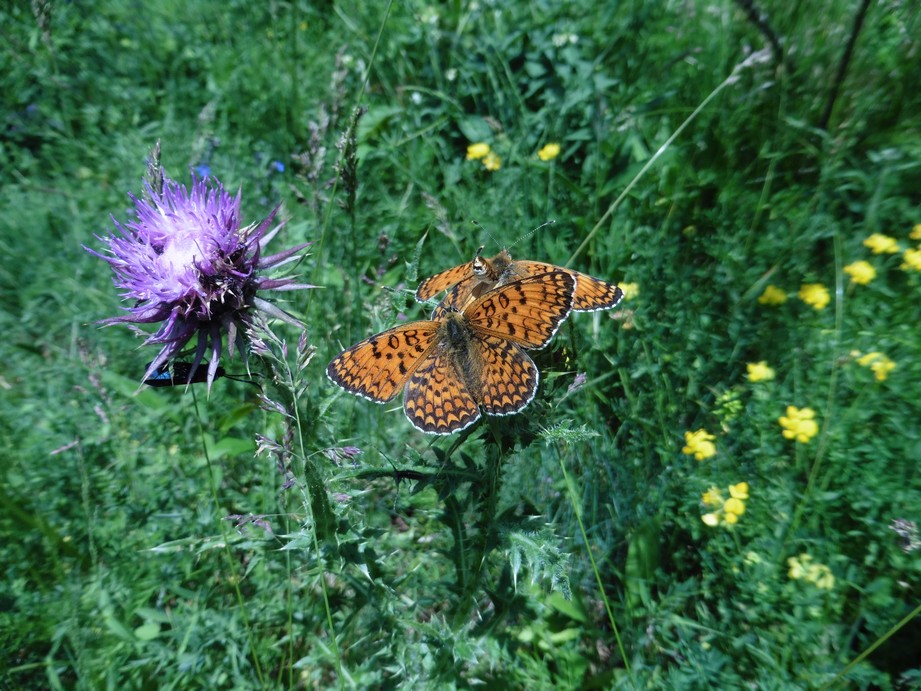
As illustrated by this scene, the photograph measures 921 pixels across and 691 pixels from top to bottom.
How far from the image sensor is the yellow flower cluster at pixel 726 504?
9.53ft

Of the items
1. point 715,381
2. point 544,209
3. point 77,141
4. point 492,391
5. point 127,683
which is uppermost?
point 77,141

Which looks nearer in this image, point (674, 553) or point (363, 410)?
point (674, 553)

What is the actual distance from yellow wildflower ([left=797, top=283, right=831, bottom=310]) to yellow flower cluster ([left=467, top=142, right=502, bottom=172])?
1.95 metres

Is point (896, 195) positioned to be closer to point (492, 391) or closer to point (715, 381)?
point (715, 381)

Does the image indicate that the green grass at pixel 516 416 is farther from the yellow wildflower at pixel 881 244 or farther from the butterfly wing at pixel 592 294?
the butterfly wing at pixel 592 294

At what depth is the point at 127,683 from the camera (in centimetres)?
295

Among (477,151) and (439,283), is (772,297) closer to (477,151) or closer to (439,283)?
(439,283)

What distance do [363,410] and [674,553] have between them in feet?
5.55

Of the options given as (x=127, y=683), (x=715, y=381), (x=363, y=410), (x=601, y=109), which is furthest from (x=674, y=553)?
(x=601, y=109)

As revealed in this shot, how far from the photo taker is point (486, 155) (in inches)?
178

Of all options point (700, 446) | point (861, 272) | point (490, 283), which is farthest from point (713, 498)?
point (861, 272)

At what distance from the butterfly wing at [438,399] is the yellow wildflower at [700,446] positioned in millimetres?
1274

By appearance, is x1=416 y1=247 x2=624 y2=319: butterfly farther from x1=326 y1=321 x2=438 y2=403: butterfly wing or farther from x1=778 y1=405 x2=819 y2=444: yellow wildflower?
x1=778 y1=405 x2=819 y2=444: yellow wildflower

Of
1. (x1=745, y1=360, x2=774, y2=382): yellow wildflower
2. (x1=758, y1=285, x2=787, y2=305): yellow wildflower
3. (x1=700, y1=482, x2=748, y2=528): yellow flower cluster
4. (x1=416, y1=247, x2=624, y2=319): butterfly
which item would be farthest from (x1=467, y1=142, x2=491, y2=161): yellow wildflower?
(x1=700, y1=482, x2=748, y2=528): yellow flower cluster
